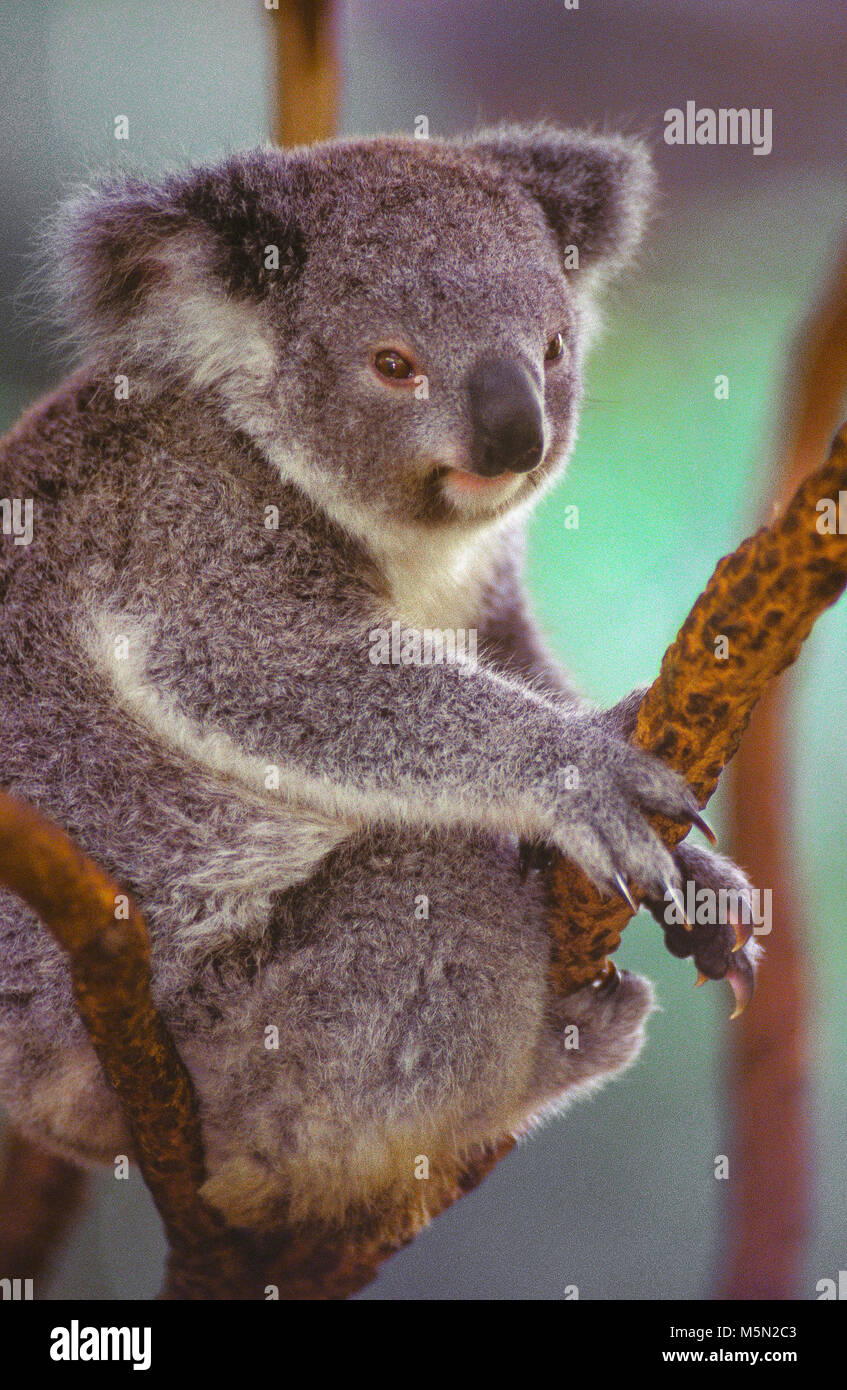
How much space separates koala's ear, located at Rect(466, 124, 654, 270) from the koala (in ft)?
0.67

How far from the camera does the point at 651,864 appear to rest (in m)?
1.38

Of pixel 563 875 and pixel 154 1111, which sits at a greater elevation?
pixel 563 875

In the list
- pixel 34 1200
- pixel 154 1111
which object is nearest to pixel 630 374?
pixel 154 1111

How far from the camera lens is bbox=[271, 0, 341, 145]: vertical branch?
244 centimetres

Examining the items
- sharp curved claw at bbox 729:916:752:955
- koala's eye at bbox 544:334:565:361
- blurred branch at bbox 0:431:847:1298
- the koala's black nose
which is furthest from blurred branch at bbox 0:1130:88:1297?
koala's eye at bbox 544:334:565:361

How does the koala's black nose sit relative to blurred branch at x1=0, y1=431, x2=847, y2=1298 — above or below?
above

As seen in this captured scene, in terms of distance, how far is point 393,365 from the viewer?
1675 millimetres

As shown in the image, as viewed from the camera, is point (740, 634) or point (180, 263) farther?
point (180, 263)

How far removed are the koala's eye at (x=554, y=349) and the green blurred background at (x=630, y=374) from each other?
14.8 inches

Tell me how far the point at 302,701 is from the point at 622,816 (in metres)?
0.50

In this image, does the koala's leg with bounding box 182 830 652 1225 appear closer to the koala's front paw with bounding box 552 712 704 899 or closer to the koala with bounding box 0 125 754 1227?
the koala with bounding box 0 125 754 1227

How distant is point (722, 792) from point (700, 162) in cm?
173

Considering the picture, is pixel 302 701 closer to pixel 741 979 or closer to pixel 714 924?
pixel 714 924
